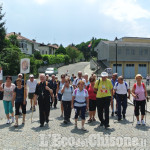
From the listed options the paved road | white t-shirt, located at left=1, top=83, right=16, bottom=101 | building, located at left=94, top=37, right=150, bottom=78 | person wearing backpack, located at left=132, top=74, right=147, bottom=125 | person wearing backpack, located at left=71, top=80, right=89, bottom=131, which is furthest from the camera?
building, located at left=94, top=37, right=150, bottom=78

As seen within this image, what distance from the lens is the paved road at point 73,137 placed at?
5289 millimetres

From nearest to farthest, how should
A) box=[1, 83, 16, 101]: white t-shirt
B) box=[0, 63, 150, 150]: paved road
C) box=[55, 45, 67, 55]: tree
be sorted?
box=[0, 63, 150, 150]: paved road < box=[1, 83, 16, 101]: white t-shirt < box=[55, 45, 67, 55]: tree

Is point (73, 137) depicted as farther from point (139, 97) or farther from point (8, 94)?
point (8, 94)

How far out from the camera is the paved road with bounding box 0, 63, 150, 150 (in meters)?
5.29

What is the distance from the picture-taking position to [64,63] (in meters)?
70.9

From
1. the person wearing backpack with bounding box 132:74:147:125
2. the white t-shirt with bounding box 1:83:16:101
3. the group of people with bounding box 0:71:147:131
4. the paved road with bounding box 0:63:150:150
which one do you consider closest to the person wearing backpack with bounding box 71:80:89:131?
the group of people with bounding box 0:71:147:131

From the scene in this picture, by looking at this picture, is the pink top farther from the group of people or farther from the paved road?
the paved road

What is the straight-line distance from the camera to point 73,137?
19.7 ft

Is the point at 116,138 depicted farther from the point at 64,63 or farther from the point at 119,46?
the point at 64,63

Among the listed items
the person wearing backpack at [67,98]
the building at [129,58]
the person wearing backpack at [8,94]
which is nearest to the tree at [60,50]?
the building at [129,58]

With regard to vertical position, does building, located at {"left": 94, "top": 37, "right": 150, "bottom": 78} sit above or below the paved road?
above

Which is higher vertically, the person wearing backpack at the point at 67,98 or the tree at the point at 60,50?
the tree at the point at 60,50

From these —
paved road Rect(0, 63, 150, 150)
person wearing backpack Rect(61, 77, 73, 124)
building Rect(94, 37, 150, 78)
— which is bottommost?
paved road Rect(0, 63, 150, 150)

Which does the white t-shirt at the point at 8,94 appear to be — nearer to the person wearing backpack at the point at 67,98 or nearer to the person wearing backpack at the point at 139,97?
the person wearing backpack at the point at 67,98
